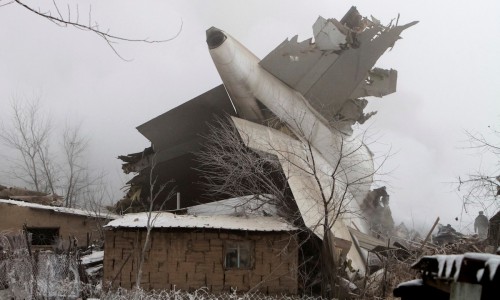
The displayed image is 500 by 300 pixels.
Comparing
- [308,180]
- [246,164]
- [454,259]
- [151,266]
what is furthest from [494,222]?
[454,259]

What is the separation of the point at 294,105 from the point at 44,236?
38.7 ft

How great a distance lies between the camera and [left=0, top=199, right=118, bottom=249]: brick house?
1920cm

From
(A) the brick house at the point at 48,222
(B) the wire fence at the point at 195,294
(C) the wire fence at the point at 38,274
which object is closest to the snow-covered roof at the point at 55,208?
(A) the brick house at the point at 48,222

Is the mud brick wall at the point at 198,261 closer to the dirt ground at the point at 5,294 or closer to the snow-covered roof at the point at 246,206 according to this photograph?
the snow-covered roof at the point at 246,206

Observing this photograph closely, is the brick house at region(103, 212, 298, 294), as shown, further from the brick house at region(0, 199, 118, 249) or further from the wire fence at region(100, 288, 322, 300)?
the brick house at region(0, 199, 118, 249)

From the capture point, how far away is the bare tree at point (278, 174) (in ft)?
42.5

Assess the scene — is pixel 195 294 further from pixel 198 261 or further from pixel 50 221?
pixel 50 221

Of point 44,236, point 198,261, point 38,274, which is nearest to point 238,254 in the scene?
point 198,261

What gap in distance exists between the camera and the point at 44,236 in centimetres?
1997

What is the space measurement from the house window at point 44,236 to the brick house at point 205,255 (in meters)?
7.65

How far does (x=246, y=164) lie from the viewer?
14305mm

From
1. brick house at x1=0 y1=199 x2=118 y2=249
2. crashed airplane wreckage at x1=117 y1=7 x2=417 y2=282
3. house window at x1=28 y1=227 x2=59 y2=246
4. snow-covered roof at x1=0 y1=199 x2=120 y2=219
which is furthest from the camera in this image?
house window at x1=28 y1=227 x2=59 y2=246

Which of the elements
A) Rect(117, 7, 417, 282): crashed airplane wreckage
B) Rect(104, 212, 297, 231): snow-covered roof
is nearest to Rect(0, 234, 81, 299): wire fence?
Rect(104, 212, 297, 231): snow-covered roof

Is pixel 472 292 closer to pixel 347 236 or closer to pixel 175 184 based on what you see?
pixel 347 236
